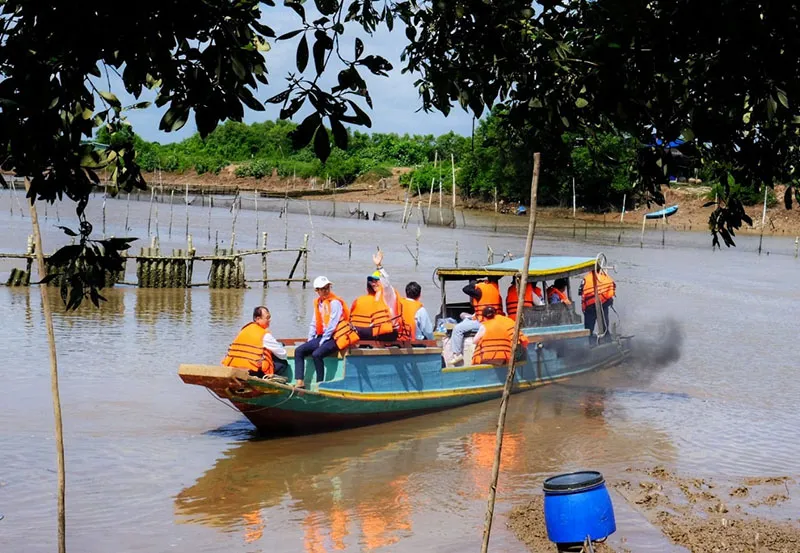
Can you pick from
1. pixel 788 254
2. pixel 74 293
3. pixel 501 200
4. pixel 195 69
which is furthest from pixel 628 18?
pixel 501 200

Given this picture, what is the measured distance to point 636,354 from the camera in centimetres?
1798

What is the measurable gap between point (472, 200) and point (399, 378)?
52.6m

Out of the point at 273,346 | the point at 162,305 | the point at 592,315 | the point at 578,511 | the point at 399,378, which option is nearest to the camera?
the point at 578,511

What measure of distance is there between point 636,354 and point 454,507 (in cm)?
940

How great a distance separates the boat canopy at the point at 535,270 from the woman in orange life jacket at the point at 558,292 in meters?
0.22

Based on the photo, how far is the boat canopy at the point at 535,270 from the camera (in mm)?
14242

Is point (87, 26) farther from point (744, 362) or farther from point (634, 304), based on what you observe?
point (634, 304)

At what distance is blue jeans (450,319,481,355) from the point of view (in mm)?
13820

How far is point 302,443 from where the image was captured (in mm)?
11562

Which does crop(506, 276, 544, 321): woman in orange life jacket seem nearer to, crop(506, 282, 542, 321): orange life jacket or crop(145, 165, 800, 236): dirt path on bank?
crop(506, 282, 542, 321): orange life jacket

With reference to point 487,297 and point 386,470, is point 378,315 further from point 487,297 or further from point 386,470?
point 386,470

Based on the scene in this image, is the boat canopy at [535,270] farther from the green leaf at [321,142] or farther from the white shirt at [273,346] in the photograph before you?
the green leaf at [321,142]

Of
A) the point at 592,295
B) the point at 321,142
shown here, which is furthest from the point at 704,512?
the point at 592,295

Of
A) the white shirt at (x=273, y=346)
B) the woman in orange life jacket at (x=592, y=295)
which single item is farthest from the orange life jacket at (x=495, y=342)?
the woman in orange life jacket at (x=592, y=295)
